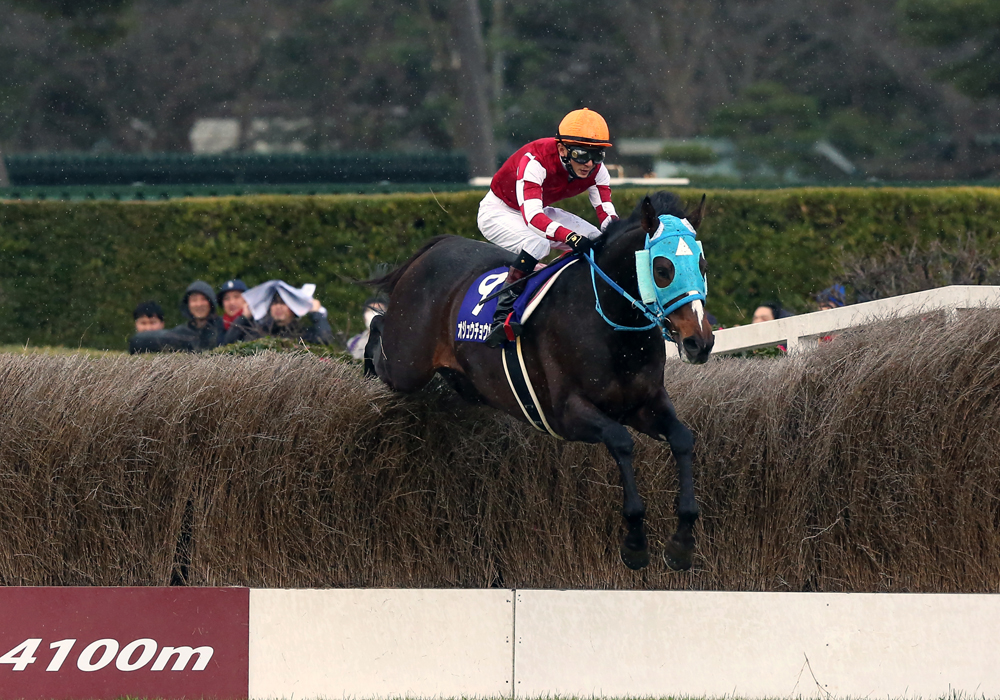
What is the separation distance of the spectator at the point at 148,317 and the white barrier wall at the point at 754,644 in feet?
18.0

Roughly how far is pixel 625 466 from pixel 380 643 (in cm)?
177

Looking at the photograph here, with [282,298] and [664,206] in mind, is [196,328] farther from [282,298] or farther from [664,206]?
[664,206]

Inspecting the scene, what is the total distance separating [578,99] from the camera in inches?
1161

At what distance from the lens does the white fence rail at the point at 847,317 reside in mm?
7312

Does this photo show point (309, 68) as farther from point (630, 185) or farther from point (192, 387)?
point (192, 387)

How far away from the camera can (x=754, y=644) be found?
6.73 m

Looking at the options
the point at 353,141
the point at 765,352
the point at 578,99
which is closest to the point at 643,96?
the point at 578,99

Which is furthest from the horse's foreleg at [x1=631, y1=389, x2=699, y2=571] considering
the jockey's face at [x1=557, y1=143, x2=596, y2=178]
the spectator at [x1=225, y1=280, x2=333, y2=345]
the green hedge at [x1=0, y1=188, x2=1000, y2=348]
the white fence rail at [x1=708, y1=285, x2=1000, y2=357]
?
the green hedge at [x1=0, y1=188, x2=1000, y2=348]

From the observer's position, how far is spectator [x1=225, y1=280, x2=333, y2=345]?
10.5 meters

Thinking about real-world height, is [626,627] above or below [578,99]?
above

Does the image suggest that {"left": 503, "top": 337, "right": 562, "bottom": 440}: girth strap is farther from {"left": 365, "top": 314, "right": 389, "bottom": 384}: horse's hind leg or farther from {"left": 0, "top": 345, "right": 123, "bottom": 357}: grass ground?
{"left": 0, "top": 345, "right": 123, "bottom": 357}: grass ground

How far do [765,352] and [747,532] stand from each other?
2.16m

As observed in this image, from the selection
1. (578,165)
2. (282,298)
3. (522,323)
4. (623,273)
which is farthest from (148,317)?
(623,273)

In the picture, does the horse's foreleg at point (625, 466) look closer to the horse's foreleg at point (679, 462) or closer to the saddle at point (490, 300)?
the horse's foreleg at point (679, 462)
